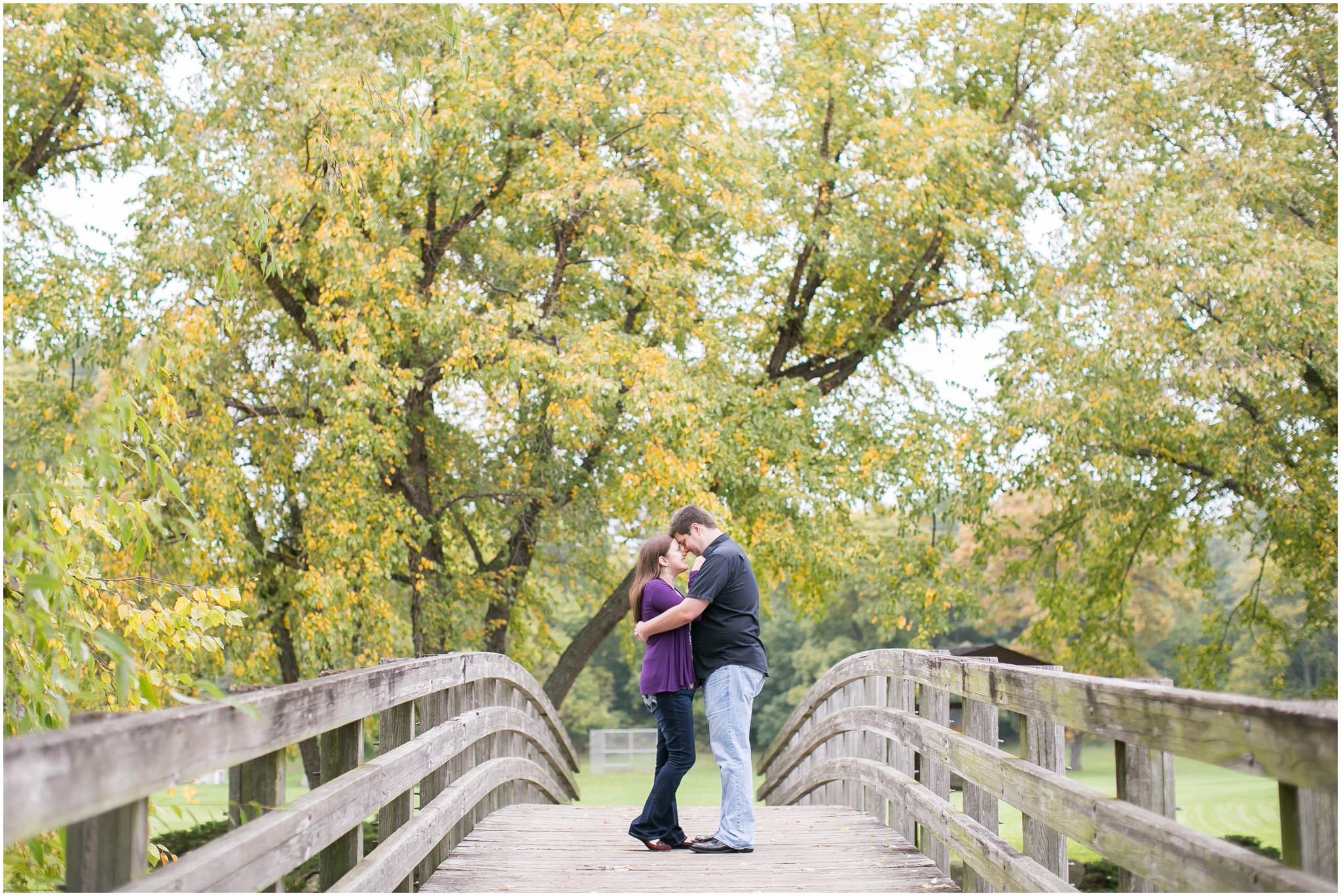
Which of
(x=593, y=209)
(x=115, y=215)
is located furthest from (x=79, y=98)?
(x=593, y=209)

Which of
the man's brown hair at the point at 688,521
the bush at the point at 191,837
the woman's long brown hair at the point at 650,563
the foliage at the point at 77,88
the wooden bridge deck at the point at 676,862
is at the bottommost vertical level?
the bush at the point at 191,837

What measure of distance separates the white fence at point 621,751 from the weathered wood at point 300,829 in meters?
33.8

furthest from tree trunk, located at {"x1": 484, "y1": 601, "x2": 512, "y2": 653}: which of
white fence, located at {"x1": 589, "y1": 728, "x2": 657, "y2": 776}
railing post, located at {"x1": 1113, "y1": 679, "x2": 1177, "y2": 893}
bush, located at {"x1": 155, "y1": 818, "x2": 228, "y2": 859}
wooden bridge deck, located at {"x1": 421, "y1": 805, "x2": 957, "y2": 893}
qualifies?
white fence, located at {"x1": 589, "y1": 728, "x2": 657, "y2": 776}

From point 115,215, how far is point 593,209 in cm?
561

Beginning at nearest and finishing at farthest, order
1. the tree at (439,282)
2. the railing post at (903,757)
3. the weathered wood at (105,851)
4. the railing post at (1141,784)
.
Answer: the weathered wood at (105,851) < the railing post at (1141,784) < the railing post at (903,757) < the tree at (439,282)

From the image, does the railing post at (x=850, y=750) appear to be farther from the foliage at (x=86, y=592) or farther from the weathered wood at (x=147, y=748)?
the weathered wood at (x=147, y=748)

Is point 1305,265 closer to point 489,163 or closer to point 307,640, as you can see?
point 489,163

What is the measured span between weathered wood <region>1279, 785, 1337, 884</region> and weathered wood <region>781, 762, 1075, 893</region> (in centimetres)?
111

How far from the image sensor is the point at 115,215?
1239 centimetres

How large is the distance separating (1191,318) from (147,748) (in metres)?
11.9

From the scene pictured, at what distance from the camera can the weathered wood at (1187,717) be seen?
1990 millimetres

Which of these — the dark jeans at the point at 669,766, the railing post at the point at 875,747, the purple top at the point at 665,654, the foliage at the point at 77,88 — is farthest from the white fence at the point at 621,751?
the purple top at the point at 665,654

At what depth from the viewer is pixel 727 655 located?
514cm

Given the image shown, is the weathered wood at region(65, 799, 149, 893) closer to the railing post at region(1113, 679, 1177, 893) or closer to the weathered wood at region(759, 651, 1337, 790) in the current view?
the weathered wood at region(759, 651, 1337, 790)
